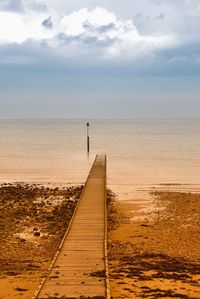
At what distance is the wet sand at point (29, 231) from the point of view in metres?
13.8

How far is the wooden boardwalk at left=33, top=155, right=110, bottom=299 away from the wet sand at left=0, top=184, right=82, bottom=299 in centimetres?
83

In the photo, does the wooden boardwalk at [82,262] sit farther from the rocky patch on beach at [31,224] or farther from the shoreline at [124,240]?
the rocky patch on beach at [31,224]

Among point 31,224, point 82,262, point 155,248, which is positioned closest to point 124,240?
point 155,248

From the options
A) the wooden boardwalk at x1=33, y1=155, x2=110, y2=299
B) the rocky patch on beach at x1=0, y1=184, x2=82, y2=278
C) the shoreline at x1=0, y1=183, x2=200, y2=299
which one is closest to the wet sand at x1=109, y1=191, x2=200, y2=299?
the shoreline at x1=0, y1=183, x2=200, y2=299

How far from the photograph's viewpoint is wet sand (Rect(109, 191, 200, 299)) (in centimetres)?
1280

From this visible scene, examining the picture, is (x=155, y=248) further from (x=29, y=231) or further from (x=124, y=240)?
(x=29, y=231)

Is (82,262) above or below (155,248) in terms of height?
above

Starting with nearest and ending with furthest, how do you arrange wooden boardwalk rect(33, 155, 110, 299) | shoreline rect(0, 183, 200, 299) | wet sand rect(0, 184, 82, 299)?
wooden boardwalk rect(33, 155, 110, 299)
shoreline rect(0, 183, 200, 299)
wet sand rect(0, 184, 82, 299)

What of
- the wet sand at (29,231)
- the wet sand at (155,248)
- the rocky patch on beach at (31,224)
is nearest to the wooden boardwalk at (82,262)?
the wet sand at (155,248)

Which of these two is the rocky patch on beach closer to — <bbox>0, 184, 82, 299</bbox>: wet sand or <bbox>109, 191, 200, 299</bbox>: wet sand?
<bbox>0, 184, 82, 299</bbox>: wet sand

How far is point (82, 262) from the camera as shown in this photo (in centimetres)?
1374

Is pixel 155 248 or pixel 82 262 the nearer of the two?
pixel 82 262

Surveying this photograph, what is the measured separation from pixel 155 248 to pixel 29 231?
638cm

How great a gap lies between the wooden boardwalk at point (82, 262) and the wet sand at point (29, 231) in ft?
2.74
